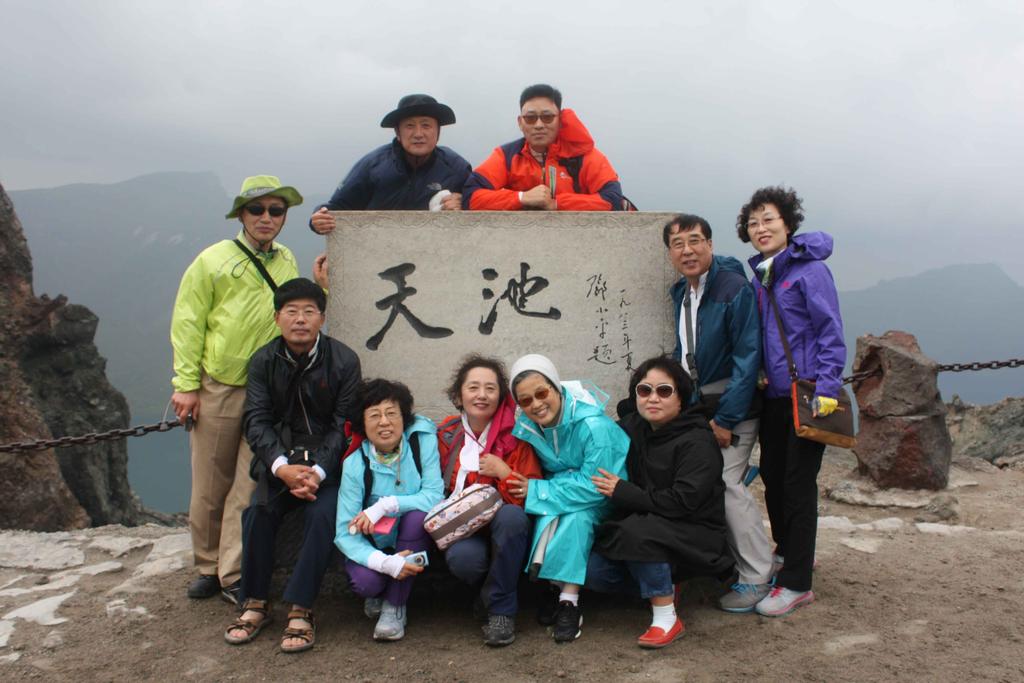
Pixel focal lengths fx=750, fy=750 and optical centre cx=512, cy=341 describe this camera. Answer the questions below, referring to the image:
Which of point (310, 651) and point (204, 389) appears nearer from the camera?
point (310, 651)

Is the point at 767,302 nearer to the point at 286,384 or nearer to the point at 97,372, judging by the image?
the point at 286,384

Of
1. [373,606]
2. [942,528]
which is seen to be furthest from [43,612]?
[942,528]

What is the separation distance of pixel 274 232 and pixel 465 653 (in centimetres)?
245

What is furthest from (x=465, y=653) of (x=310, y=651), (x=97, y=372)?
(x=97, y=372)

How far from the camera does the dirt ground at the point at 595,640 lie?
3.21 metres

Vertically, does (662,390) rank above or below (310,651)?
above

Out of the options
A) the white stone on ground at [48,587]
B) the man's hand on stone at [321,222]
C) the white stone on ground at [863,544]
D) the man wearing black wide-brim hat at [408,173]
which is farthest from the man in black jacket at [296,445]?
the white stone on ground at [863,544]

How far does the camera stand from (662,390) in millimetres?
3582

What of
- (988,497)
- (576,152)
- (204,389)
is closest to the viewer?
(204,389)

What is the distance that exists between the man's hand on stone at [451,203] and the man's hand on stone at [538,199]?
42 cm

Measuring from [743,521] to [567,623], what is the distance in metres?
1.01

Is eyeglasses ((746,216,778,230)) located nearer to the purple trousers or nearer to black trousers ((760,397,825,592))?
black trousers ((760,397,825,592))

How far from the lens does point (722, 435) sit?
375 centimetres

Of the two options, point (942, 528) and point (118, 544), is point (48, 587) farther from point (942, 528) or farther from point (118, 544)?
point (942, 528)
